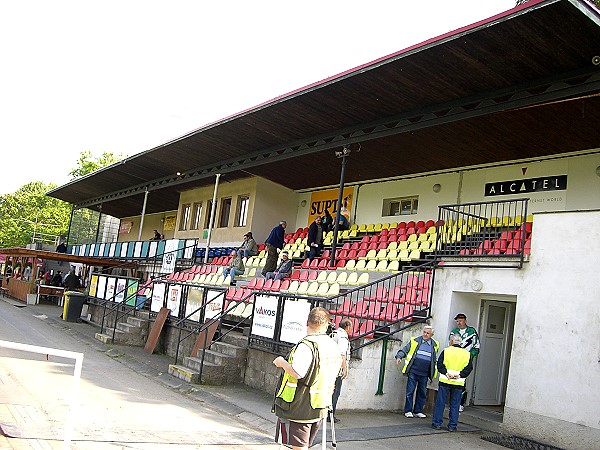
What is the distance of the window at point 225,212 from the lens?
25.4 m

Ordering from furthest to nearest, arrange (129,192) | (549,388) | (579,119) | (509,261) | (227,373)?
(129,192) → (579,119) → (227,373) → (509,261) → (549,388)

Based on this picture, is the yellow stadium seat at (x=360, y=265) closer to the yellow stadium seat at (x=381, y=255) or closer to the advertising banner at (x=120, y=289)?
the yellow stadium seat at (x=381, y=255)

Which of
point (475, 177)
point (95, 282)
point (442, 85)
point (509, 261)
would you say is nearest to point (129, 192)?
point (95, 282)

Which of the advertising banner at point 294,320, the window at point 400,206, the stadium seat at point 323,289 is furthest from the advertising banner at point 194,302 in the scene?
the window at point 400,206

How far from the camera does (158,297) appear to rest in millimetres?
15812

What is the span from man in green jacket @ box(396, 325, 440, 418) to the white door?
1.57 metres

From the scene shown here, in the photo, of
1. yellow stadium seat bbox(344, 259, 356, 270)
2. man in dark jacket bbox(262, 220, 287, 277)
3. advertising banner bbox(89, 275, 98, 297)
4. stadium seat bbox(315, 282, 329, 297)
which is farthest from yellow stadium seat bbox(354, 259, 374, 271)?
advertising banner bbox(89, 275, 98, 297)

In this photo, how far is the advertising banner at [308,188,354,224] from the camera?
67.7 feet

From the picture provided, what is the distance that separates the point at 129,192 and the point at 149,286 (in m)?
13.7

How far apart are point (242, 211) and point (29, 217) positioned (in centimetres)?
5187

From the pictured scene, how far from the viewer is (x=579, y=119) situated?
1206 cm

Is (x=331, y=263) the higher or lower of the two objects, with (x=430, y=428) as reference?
higher

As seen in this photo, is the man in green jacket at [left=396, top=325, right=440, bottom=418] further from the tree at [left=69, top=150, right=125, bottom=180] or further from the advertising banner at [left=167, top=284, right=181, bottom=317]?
the tree at [left=69, top=150, right=125, bottom=180]

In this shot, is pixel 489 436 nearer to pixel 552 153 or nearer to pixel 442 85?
pixel 442 85
